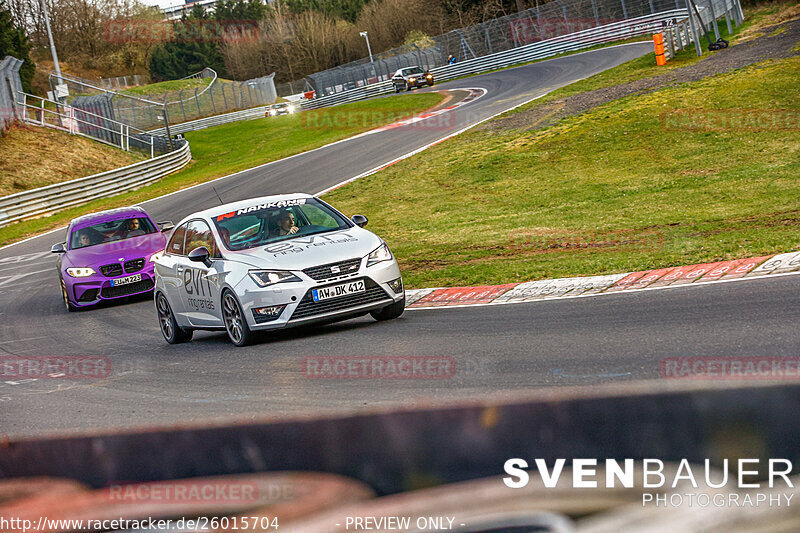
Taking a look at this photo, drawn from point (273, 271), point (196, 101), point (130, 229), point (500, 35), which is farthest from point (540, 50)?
point (273, 271)

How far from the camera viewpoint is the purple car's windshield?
55.6 ft

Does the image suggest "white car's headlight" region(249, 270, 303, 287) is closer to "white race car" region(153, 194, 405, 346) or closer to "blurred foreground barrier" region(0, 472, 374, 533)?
"white race car" region(153, 194, 405, 346)

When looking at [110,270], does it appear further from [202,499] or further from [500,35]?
[500,35]

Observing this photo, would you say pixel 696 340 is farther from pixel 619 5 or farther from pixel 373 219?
pixel 619 5

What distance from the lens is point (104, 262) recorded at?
1603 cm

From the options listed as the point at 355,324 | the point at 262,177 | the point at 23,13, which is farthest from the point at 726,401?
the point at 23,13

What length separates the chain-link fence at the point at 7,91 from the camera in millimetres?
39812

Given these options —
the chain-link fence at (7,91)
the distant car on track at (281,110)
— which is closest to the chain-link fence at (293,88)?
the distant car on track at (281,110)

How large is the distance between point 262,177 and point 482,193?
12468 millimetres

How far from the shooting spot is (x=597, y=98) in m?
29.7

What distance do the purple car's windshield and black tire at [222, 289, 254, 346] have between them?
7.53 m

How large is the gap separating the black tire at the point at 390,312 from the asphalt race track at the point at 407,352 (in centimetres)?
11

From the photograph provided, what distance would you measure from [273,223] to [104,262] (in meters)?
6.57

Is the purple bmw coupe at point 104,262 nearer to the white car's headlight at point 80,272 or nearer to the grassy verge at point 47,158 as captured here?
the white car's headlight at point 80,272
